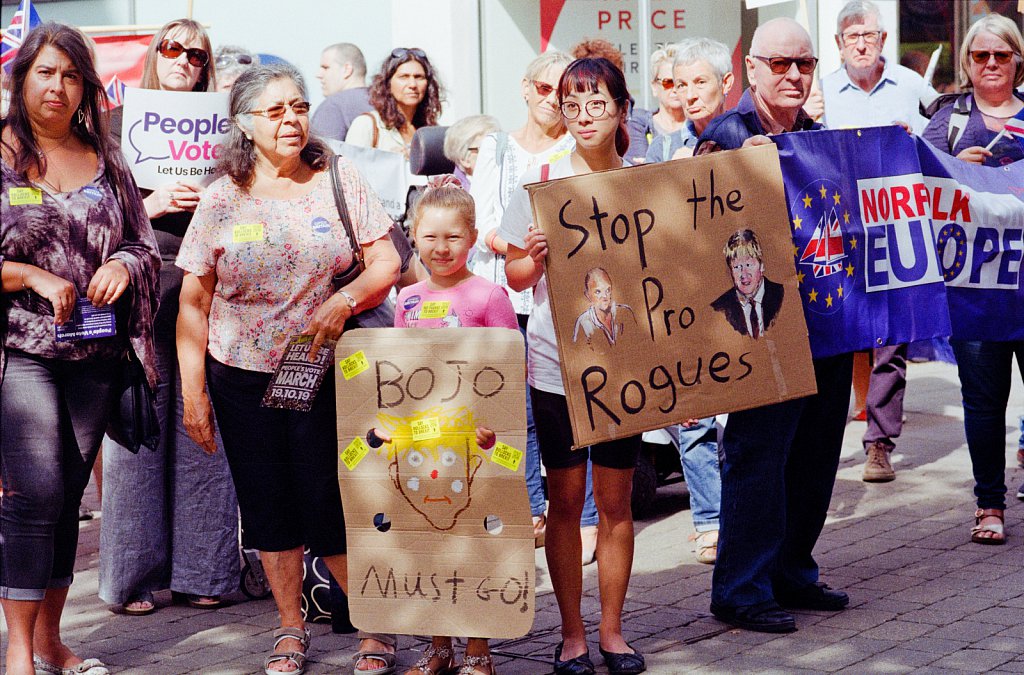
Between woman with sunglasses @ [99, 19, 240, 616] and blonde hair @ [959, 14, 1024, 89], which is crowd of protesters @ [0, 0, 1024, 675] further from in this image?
blonde hair @ [959, 14, 1024, 89]

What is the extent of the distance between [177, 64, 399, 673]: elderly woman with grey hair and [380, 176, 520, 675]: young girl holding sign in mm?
180

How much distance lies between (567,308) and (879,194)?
1.62 m

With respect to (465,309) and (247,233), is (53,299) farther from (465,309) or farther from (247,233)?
(465,309)

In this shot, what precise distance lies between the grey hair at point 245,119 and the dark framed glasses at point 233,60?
2479 mm

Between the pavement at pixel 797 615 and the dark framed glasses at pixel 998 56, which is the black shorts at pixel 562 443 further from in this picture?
the dark framed glasses at pixel 998 56

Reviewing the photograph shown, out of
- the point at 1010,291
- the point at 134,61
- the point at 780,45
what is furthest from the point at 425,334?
the point at 134,61

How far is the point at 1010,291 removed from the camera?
6.20 metres

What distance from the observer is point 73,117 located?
192 inches

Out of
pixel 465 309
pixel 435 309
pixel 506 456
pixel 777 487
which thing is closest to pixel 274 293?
pixel 435 309

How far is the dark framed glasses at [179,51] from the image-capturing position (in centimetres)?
577

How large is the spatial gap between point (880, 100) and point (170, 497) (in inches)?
194

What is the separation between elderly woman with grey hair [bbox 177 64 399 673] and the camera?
4.84m

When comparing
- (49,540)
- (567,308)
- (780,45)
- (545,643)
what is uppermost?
(780,45)

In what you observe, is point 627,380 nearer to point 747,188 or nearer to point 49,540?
point 747,188
